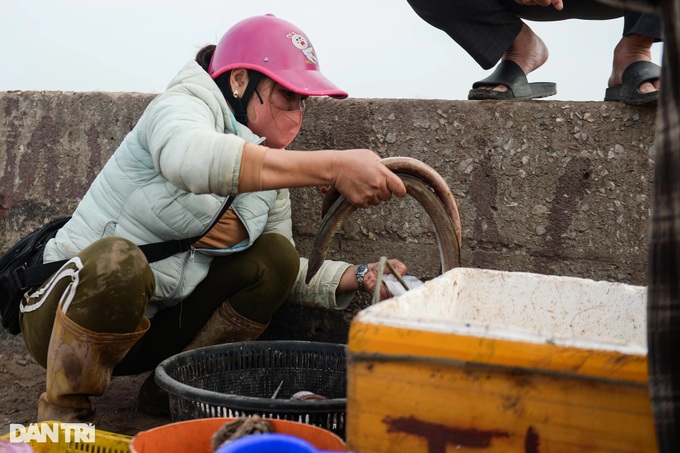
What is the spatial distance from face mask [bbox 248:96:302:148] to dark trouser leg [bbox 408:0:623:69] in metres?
0.74

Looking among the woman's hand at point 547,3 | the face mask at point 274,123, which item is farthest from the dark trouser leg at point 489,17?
the face mask at point 274,123

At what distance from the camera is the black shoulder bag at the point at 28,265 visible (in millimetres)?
2895

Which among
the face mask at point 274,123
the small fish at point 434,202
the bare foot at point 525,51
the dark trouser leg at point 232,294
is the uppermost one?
the bare foot at point 525,51

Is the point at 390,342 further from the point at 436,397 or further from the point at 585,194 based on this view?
the point at 585,194

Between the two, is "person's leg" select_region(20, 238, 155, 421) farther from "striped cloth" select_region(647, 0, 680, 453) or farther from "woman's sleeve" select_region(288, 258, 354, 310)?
"striped cloth" select_region(647, 0, 680, 453)

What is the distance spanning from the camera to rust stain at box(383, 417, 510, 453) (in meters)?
1.42

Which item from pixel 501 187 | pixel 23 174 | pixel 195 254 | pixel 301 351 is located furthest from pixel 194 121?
pixel 23 174

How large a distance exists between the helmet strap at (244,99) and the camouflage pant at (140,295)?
1.62 ft

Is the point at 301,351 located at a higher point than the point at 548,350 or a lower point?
lower

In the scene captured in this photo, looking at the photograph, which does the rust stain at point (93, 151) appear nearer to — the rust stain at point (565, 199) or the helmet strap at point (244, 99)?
the helmet strap at point (244, 99)

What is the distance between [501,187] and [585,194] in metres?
0.32

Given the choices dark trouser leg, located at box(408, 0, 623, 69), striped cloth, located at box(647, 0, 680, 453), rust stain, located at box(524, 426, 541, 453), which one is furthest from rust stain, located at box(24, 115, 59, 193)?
striped cloth, located at box(647, 0, 680, 453)

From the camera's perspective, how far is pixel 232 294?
10.4 feet

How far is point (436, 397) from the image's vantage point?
1.44 meters
